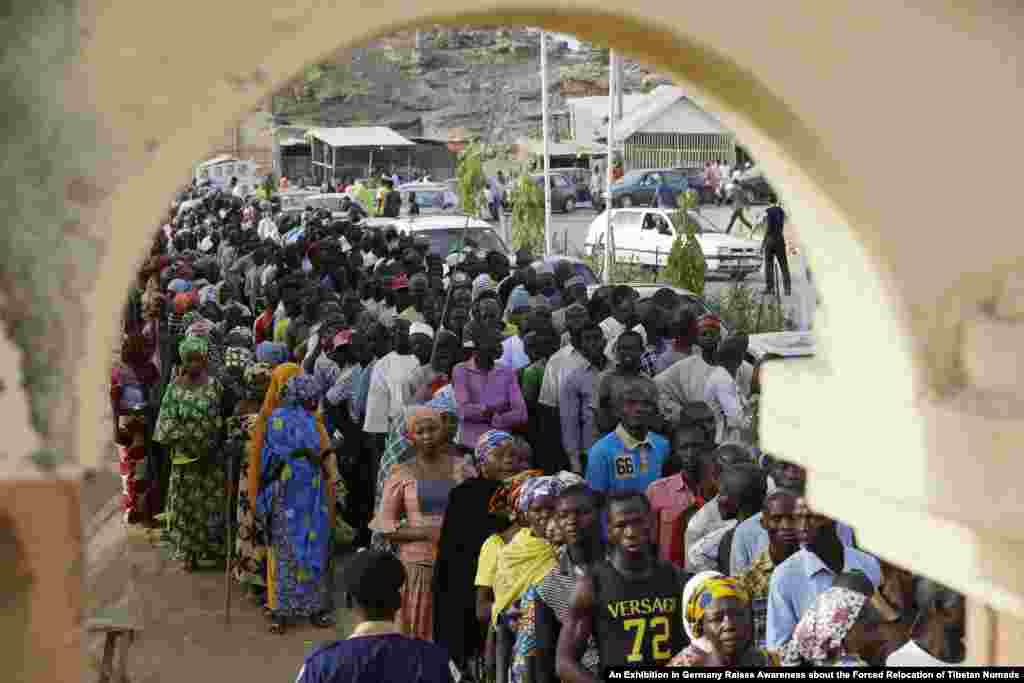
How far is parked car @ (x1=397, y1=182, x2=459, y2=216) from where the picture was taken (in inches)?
1233

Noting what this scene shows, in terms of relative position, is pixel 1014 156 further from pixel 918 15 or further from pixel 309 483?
pixel 309 483

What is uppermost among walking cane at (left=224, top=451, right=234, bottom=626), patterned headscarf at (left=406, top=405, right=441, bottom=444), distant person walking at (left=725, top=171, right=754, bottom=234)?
distant person walking at (left=725, top=171, right=754, bottom=234)

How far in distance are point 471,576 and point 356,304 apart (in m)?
6.25

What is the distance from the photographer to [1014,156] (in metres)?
3.20

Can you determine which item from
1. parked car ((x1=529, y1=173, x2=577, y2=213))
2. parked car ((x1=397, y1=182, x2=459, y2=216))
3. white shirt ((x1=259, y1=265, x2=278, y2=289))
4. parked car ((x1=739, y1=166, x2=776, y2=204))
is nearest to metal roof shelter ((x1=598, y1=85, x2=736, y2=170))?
parked car ((x1=529, y1=173, x2=577, y2=213))

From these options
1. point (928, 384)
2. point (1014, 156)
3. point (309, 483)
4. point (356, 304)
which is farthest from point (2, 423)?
point (356, 304)

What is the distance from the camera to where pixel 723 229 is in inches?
1133

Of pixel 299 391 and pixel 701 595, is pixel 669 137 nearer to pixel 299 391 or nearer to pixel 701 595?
pixel 299 391

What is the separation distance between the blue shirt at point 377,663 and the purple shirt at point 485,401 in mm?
4469

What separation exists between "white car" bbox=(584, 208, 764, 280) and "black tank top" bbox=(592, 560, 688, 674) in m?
15.5

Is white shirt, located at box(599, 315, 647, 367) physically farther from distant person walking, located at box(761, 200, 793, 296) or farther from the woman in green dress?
distant person walking, located at box(761, 200, 793, 296)

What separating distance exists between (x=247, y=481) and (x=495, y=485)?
2.67 metres

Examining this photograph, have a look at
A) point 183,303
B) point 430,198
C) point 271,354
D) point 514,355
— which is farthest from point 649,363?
point 430,198

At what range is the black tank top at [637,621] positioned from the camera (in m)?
5.43
